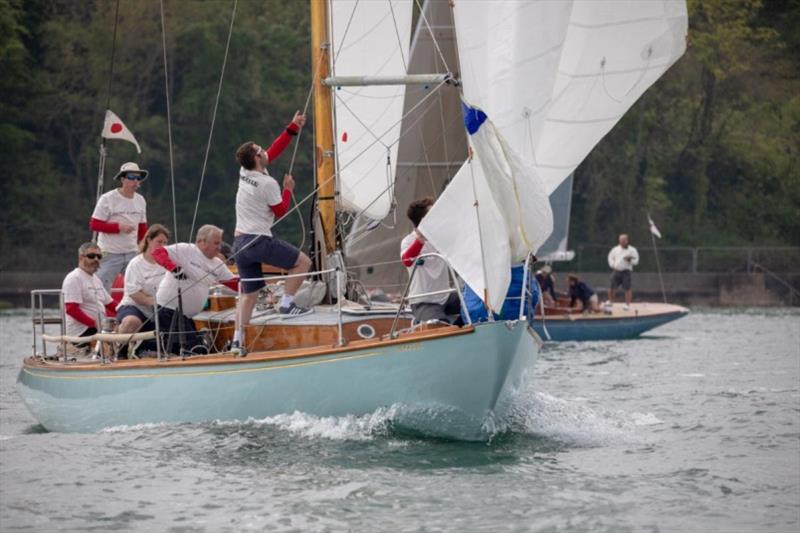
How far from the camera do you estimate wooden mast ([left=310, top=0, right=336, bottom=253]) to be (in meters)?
14.8

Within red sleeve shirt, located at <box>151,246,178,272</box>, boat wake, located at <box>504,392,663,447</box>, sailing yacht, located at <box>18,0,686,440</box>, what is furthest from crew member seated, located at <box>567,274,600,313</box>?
red sleeve shirt, located at <box>151,246,178,272</box>

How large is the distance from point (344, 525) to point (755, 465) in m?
3.92

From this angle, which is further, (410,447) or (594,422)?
(594,422)

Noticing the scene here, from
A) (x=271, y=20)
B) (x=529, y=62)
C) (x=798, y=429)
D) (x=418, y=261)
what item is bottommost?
(x=798, y=429)

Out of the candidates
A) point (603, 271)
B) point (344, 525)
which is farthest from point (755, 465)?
point (603, 271)

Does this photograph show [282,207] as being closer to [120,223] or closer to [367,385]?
[367,385]

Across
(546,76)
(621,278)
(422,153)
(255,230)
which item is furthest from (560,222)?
(255,230)

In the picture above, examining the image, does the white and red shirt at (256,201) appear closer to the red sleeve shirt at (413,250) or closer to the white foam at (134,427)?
the red sleeve shirt at (413,250)

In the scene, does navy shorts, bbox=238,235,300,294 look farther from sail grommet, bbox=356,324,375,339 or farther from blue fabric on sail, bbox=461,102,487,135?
blue fabric on sail, bbox=461,102,487,135

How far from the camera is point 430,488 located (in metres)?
10.9

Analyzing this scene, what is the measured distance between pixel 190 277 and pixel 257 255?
71cm

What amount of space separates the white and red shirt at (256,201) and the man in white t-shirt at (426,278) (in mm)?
1168

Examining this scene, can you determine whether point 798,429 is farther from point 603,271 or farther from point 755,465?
point 603,271

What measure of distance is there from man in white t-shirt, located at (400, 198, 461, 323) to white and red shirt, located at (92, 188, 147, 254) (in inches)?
128
